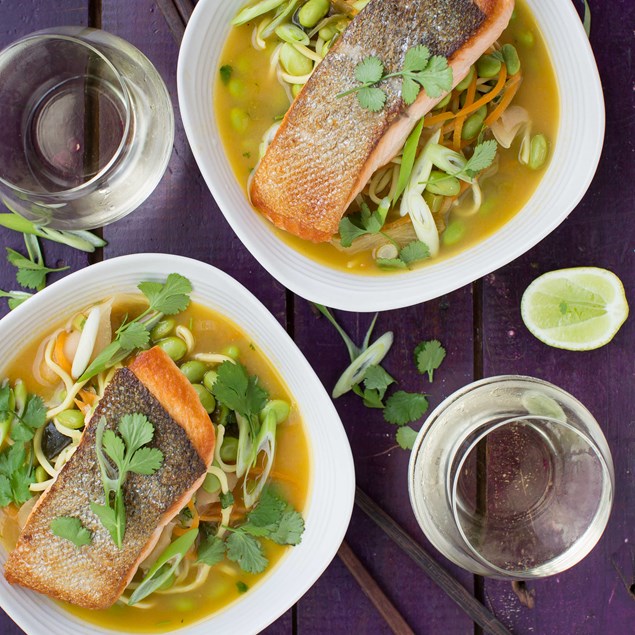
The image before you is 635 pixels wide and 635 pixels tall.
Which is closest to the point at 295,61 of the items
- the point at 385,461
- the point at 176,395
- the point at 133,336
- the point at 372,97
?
the point at 372,97

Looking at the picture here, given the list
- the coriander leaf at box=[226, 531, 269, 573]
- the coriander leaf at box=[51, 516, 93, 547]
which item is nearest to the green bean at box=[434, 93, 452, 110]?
the coriander leaf at box=[226, 531, 269, 573]

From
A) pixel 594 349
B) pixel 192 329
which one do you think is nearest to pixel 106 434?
pixel 192 329

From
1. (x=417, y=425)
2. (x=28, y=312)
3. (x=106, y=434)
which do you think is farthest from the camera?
(x=417, y=425)

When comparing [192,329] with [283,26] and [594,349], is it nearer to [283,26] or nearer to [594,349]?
[283,26]

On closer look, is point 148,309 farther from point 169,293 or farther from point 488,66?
point 488,66

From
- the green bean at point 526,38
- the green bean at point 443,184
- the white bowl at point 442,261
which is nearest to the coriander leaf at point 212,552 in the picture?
the white bowl at point 442,261

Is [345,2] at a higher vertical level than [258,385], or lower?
higher

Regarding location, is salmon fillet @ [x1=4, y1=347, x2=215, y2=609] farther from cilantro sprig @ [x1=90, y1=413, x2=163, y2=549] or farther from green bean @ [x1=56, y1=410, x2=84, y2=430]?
green bean @ [x1=56, y1=410, x2=84, y2=430]
